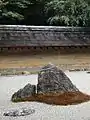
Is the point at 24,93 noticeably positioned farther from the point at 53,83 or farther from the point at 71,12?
the point at 71,12

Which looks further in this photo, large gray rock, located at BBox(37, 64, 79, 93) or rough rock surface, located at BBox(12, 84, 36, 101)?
large gray rock, located at BBox(37, 64, 79, 93)

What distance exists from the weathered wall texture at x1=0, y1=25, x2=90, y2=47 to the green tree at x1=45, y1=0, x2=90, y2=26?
1402 mm

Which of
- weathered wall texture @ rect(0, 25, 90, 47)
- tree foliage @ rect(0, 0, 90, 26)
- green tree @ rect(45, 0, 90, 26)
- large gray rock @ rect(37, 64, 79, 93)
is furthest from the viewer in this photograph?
tree foliage @ rect(0, 0, 90, 26)

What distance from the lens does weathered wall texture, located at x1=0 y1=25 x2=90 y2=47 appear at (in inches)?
709

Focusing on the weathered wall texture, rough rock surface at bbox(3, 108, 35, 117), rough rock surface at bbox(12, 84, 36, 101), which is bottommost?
rough rock surface at bbox(12, 84, 36, 101)

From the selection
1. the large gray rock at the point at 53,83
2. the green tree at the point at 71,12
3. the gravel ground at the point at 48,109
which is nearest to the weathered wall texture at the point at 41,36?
the green tree at the point at 71,12

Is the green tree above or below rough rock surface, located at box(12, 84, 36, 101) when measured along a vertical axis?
above

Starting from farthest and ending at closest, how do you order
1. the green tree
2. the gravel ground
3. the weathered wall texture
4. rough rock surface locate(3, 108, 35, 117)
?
the green tree < the weathered wall texture < rough rock surface locate(3, 108, 35, 117) < the gravel ground

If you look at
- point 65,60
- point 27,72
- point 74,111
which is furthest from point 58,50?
point 74,111

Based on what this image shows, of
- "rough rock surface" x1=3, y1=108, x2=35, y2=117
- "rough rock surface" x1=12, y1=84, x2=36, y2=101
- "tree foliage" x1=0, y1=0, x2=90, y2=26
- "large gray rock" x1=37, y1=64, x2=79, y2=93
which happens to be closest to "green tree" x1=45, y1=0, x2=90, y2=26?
"tree foliage" x1=0, y1=0, x2=90, y2=26

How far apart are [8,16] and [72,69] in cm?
663

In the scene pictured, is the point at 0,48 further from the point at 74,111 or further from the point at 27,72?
the point at 74,111

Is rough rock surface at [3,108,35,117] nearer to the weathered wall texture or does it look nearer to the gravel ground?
the gravel ground

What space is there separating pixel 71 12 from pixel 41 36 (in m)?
3.63
